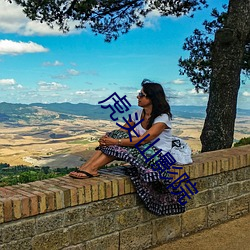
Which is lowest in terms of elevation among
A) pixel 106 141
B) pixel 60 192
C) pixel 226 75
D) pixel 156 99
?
pixel 60 192

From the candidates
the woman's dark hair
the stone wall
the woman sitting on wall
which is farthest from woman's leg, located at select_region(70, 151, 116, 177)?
the woman's dark hair

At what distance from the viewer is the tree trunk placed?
6656 millimetres

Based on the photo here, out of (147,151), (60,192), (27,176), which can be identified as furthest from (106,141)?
(27,176)

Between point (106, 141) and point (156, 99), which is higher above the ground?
point (156, 99)

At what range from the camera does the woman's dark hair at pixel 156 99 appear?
11.6 ft

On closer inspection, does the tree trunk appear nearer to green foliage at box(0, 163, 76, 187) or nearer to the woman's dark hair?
green foliage at box(0, 163, 76, 187)

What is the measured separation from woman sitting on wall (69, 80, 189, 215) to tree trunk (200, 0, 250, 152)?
130 inches

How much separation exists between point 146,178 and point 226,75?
3.85 m

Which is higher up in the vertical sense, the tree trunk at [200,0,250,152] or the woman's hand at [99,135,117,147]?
the tree trunk at [200,0,250,152]

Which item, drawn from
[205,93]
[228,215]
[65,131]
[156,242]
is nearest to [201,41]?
[205,93]

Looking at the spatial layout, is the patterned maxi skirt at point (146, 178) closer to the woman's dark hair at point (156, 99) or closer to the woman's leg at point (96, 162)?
the woman's leg at point (96, 162)

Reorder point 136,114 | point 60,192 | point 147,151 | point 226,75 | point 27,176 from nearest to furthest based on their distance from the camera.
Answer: point 60,192 < point 147,151 < point 136,114 < point 27,176 < point 226,75

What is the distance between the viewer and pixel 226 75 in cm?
669

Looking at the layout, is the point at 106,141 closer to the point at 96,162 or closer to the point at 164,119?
the point at 96,162
